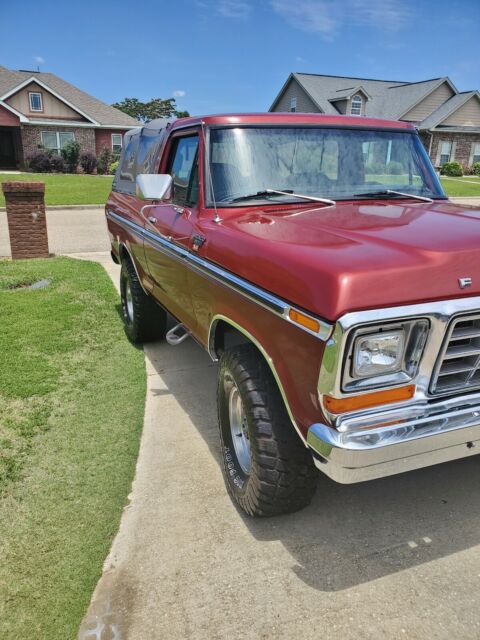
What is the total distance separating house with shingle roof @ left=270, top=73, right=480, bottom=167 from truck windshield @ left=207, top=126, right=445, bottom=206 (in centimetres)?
3316

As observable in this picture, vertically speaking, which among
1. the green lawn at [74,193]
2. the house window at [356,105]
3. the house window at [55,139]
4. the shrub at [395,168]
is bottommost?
the green lawn at [74,193]

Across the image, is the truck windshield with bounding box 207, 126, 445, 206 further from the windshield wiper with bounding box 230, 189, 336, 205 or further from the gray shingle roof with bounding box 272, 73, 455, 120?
the gray shingle roof with bounding box 272, 73, 455, 120

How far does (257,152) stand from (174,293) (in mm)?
1202

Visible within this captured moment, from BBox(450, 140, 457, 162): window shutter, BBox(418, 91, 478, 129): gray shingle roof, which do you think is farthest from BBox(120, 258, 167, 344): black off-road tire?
BBox(450, 140, 457, 162): window shutter

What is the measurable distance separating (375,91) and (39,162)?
23781 mm

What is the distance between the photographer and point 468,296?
7.05ft

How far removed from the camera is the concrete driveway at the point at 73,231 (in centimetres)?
1087

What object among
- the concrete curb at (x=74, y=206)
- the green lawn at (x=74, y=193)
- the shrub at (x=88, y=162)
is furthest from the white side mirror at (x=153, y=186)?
the shrub at (x=88, y=162)

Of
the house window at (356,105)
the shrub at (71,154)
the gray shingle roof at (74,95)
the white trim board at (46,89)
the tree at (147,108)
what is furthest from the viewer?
the tree at (147,108)

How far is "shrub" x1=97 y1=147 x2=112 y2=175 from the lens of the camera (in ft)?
106

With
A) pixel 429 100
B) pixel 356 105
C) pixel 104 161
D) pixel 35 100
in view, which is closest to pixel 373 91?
pixel 356 105

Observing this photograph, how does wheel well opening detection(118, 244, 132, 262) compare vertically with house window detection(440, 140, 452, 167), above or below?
below

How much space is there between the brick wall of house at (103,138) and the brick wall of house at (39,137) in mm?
487

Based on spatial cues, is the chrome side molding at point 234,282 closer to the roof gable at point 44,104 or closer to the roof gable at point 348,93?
the roof gable at point 44,104
